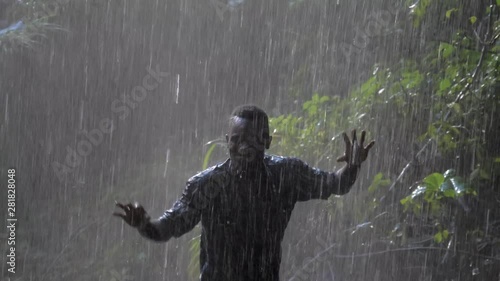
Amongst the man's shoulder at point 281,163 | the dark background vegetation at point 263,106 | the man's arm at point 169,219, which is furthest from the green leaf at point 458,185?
the man's arm at point 169,219

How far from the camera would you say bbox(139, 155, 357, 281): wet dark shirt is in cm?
395

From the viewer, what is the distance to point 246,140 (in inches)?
156

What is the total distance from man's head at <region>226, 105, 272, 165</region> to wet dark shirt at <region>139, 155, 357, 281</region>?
0.38 ft

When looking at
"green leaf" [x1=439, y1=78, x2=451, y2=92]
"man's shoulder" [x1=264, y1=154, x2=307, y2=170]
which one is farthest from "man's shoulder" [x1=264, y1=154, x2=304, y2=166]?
"green leaf" [x1=439, y1=78, x2=451, y2=92]

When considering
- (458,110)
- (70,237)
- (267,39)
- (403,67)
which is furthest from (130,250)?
(458,110)

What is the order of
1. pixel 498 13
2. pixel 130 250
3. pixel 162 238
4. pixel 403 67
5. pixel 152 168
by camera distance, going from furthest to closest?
pixel 152 168, pixel 130 250, pixel 403 67, pixel 498 13, pixel 162 238

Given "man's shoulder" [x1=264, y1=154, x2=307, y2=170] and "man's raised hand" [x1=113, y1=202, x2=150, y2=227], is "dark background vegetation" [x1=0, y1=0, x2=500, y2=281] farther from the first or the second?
"man's raised hand" [x1=113, y1=202, x2=150, y2=227]

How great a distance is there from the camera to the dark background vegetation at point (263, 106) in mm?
5680

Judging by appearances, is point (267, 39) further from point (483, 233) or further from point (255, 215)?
point (255, 215)

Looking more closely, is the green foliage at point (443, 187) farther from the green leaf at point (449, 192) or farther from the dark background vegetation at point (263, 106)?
the dark background vegetation at point (263, 106)

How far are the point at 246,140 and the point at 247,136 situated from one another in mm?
23

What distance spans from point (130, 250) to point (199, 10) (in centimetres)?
405

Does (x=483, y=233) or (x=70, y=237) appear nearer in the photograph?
(x=483, y=233)

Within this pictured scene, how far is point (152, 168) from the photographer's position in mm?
12250
